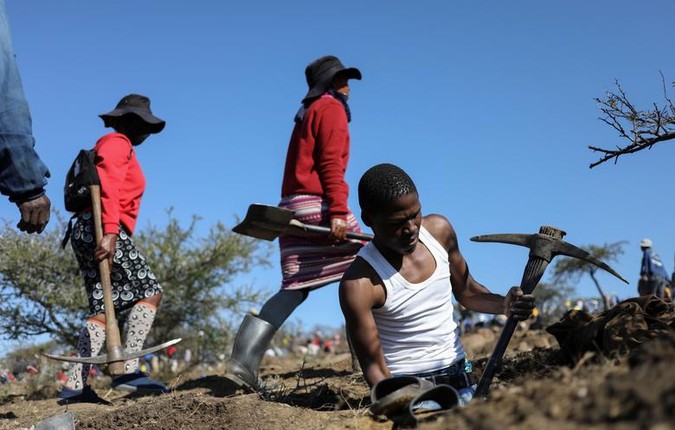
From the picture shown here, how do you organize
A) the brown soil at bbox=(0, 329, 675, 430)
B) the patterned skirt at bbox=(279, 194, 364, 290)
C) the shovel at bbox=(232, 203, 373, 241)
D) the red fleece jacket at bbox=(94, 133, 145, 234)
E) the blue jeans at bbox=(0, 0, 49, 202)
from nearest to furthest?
→ the brown soil at bbox=(0, 329, 675, 430)
the blue jeans at bbox=(0, 0, 49, 202)
the shovel at bbox=(232, 203, 373, 241)
the patterned skirt at bbox=(279, 194, 364, 290)
the red fleece jacket at bbox=(94, 133, 145, 234)

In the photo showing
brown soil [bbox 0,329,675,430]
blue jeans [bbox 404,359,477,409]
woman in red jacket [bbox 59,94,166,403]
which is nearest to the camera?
brown soil [bbox 0,329,675,430]

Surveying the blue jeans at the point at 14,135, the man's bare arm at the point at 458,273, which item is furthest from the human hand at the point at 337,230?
the blue jeans at the point at 14,135

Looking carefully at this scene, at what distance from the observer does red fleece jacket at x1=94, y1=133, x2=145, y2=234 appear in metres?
5.64

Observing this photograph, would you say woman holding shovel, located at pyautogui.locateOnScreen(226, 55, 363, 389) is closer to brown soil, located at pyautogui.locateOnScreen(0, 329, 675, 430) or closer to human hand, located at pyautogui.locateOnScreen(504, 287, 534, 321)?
brown soil, located at pyautogui.locateOnScreen(0, 329, 675, 430)

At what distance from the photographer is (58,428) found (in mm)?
4035

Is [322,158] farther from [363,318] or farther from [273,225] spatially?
[363,318]

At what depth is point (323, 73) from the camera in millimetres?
5887

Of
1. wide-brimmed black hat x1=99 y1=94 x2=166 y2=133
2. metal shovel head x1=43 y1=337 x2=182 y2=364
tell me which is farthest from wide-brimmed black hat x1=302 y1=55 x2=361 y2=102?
metal shovel head x1=43 y1=337 x2=182 y2=364

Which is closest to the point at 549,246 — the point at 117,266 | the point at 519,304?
the point at 519,304

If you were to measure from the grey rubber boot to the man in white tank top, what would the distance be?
1512 millimetres

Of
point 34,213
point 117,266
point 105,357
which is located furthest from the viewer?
point 117,266

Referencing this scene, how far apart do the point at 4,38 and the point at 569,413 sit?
3.49 metres

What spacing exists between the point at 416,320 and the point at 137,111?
3.13m

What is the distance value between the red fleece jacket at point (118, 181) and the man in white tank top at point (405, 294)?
252 cm
